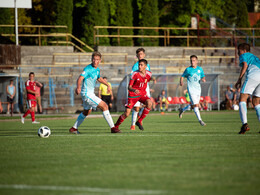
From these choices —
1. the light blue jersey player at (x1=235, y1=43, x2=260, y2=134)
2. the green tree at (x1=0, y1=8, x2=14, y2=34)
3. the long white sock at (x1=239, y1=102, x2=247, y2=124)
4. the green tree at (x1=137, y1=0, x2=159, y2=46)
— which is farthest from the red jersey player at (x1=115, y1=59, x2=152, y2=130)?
the green tree at (x1=137, y1=0, x2=159, y2=46)

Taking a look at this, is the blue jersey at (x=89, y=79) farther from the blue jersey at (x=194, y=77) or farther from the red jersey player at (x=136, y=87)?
the blue jersey at (x=194, y=77)

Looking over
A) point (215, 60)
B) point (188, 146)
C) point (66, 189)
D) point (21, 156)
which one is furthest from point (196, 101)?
point (215, 60)

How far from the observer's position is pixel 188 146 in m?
9.44

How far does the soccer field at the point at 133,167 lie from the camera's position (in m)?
5.72

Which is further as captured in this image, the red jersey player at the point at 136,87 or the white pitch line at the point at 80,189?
the red jersey player at the point at 136,87

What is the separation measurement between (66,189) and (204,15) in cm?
4758

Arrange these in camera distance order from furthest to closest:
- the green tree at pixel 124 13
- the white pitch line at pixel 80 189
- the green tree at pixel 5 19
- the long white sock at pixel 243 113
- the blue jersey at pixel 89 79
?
the green tree at pixel 124 13 → the green tree at pixel 5 19 → the blue jersey at pixel 89 79 → the long white sock at pixel 243 113 → the white pitch line at pixel 80 189

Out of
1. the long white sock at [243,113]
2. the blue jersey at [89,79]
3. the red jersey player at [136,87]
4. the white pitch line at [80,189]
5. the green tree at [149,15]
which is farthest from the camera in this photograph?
the green tree at [149,15]

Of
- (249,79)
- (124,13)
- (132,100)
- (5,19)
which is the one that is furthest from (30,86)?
(124,13)

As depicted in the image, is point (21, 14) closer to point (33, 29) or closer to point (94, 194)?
point (33, 29)

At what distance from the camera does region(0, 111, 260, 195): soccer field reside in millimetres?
5723

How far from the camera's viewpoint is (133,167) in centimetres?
704

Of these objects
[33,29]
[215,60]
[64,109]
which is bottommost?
[64,109]

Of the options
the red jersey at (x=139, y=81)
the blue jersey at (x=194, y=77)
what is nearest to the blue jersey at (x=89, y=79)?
the red jersey at (x=139, y=81)
